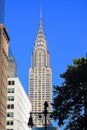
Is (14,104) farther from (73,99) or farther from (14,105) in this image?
(73,99)

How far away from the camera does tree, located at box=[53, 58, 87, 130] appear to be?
35.9 meters

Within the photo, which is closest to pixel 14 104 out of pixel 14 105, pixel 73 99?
pixel 14 105

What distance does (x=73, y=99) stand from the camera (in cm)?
3675

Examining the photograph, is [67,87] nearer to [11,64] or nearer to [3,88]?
[3,88]

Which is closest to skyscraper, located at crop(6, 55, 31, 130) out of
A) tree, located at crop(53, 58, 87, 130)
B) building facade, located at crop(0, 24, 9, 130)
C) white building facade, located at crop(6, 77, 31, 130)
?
white building facade, located at crop(6, 77, 31, 130)

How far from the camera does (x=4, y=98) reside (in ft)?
436

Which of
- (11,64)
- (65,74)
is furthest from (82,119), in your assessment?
(11,64)

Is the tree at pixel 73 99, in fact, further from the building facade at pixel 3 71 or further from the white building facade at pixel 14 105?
Answer: the white building facade at pixel 14 105

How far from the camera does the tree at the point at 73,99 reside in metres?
35.9

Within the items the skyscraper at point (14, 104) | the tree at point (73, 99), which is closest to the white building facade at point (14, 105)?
the skyscraper at point (14, 104)

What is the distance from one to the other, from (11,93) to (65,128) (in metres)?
118

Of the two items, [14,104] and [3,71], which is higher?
[3,71]

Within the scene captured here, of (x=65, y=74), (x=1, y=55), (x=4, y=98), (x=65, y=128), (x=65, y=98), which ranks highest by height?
(x=1, y=55)

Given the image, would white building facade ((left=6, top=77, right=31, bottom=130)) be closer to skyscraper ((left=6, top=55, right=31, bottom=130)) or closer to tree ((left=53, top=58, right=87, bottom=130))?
skyscraper ((left=6, top=55, right=31, bottom=130))
